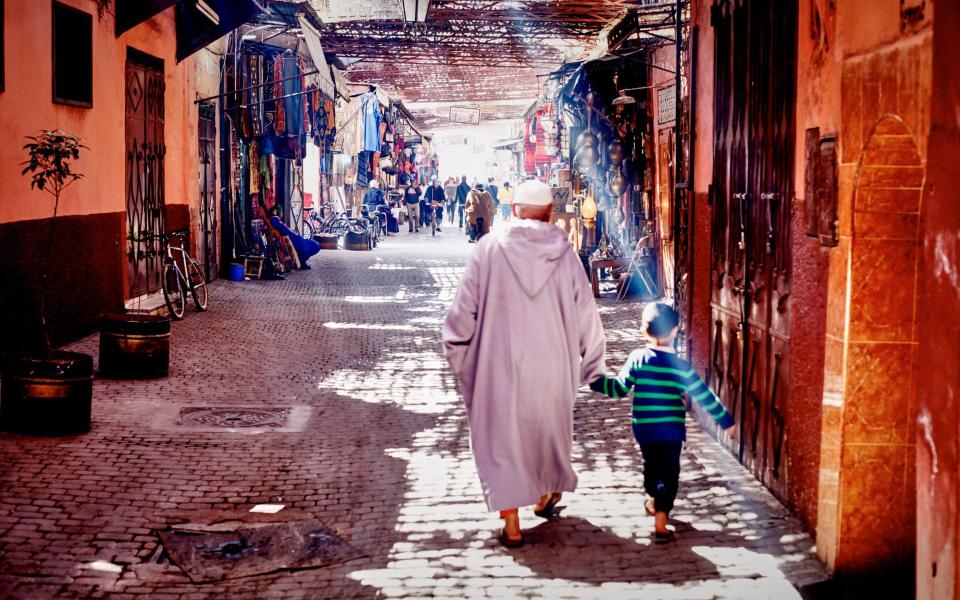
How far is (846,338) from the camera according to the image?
4887 millimetres

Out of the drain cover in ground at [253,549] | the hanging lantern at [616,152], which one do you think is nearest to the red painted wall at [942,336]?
the drain cover in ground at [253,549]

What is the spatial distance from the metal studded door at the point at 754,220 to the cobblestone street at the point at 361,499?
1.46 feet

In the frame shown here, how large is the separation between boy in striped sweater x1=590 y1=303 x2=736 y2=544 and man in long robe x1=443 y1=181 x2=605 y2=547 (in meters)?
0.23

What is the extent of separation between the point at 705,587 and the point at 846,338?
4.11 feet

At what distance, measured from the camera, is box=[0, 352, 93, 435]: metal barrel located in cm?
752

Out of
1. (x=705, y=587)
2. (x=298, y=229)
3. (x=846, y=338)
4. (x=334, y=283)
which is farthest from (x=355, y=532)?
(x=298, y=229)

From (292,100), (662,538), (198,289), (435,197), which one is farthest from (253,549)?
(435,197)

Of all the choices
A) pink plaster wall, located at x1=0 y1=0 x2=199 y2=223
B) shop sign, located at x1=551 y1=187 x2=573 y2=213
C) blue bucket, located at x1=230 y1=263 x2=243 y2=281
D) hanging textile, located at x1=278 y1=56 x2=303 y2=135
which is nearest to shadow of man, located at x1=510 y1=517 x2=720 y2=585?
pink plaster wall, located at x1=0 y1=0 x2=199 y2=223

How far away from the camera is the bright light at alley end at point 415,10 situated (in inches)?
694

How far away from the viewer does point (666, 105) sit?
56.7 feet

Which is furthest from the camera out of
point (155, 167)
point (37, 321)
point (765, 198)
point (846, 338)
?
point (155, 167)

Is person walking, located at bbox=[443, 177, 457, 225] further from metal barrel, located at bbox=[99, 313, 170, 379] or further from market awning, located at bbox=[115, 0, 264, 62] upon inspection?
metal barrel, located at bbox=[99, 313, 170, 379]

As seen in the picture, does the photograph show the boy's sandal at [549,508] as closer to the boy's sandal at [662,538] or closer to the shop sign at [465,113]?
the boy's sandal at [662,538]

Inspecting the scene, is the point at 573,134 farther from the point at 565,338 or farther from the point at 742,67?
the point at 565,338
